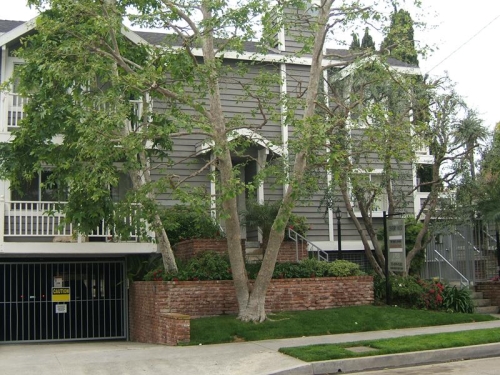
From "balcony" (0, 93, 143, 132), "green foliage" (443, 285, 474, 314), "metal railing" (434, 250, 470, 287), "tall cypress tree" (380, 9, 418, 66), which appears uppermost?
"tall cypress tree" (380, 9, 418, 66)

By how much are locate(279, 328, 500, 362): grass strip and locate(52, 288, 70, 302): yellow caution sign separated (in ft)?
27.3

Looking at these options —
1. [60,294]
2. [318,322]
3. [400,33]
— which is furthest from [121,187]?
[400,33]

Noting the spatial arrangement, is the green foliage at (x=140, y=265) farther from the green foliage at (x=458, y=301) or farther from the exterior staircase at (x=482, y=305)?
the exterior staircase at (x=482, y=305)

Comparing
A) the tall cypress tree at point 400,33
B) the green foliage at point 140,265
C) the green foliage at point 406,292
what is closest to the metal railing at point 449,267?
the green foliage at point 406,292

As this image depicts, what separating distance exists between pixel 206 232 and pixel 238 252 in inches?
123

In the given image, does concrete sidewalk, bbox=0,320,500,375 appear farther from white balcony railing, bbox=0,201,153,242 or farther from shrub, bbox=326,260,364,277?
white balcony railing, bbox=0,201,153,242

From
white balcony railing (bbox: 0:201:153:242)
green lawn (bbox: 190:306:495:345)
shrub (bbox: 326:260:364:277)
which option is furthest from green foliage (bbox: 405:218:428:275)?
white balcony railing (bbox: 0:201:153:242)

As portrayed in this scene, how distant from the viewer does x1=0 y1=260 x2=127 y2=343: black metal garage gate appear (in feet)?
61.5

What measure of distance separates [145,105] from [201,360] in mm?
5906

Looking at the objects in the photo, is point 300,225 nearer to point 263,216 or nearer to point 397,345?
point 263,216

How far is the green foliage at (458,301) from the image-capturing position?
17781 millimetres

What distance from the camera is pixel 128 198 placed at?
46.1ft

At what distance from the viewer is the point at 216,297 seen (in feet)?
53.2

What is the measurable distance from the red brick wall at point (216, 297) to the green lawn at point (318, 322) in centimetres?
35
